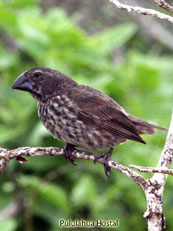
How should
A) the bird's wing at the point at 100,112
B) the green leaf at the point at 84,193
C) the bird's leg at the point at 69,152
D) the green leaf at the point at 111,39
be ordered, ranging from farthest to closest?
the green leaf at the point at 111,39 < the green leaf at the point at 84,193 < the bird's wing at the point at 100,112 < the bird's leg at the point at 69,152

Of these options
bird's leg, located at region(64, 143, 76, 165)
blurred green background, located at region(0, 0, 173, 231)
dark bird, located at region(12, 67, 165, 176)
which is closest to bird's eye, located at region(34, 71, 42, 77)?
dark bird, located at region(12, 67, 165, 176)

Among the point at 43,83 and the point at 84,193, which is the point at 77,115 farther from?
the point at 84,193

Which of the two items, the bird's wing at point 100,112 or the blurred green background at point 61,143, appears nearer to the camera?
the bird's wing at point 100,112

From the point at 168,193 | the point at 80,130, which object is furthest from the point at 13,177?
the point at 80,130

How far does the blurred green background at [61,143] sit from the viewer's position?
16.4 feet

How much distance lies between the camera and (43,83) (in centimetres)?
394

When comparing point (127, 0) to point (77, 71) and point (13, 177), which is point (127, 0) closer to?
point (77, 71)

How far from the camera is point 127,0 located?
8.37 metres

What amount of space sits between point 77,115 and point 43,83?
1.31 feet

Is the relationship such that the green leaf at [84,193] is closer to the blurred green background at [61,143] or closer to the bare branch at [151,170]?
the blurred green background at [61,143]

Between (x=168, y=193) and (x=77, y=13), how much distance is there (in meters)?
4.72

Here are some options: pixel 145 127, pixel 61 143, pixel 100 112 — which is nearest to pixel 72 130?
pixel 100 112

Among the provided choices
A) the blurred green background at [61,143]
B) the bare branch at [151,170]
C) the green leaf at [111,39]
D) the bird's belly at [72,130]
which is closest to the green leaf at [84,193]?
the blurred green background at [61,143]

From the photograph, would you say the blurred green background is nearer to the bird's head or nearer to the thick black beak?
the bird's head
